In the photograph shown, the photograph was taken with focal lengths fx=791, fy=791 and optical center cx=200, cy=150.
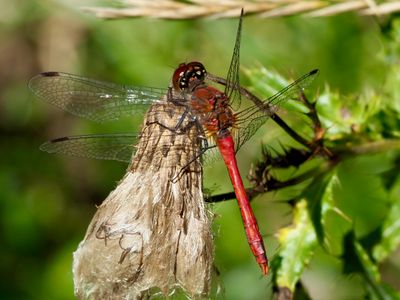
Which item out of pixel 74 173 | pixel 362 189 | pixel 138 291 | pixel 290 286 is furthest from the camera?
pixel 74 173

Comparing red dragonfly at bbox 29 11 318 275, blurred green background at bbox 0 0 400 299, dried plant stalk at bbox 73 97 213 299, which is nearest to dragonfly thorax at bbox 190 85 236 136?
red dragonfly at bbox 29 11 318 275

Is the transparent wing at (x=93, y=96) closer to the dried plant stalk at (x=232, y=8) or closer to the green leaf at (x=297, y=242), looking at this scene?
the dried plant stalk at (x=232, y=8)

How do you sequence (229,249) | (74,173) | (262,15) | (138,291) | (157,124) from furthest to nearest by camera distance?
(74,173)
(229,249)
(262,15)
(157,124)
(138,291)

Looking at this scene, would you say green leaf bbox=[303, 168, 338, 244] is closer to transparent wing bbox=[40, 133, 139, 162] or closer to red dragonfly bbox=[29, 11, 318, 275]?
red dragonfly bbox=[29, 11, 318, 275]

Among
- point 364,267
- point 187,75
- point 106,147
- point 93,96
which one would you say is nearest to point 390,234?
point 364,267

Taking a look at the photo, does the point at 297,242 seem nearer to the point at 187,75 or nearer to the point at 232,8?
the point at 187,75

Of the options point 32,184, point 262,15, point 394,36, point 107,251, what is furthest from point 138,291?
point 32,184

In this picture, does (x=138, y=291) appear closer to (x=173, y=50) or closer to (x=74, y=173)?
(x=173, y=50)
